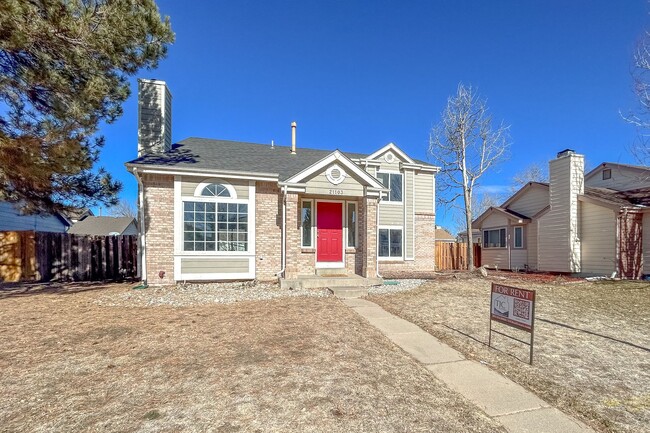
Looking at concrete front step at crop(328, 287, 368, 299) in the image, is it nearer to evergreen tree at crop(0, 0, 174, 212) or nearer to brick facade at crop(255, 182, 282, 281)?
brick facade at crop(255, 182, 282, 281)

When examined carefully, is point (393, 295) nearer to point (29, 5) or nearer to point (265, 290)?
point (265, 290)

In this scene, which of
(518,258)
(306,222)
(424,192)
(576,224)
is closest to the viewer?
(306,222)

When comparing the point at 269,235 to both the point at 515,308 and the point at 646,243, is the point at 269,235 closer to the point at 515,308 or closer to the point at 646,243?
the point at 515,308

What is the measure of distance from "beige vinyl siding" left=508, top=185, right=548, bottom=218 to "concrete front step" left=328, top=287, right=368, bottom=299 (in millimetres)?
13117

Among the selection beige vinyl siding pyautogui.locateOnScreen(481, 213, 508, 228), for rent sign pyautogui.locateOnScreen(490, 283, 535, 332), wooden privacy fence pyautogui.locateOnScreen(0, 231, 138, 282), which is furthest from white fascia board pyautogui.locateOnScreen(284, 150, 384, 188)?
beige vinyl siding pyautogui.locateOnScreen(481, 213, 508, 228)

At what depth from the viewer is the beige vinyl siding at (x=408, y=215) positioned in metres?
15.3

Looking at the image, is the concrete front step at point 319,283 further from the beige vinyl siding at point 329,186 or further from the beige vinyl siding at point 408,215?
the beige vinyl siding at point 408,215

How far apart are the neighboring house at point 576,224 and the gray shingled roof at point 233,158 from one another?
11552 millimetres

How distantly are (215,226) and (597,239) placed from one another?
15871mm

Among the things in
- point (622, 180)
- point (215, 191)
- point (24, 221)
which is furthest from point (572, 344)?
point (24, 221)

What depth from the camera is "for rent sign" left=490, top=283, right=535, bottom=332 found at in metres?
4.43

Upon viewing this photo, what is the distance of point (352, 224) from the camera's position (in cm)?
1179

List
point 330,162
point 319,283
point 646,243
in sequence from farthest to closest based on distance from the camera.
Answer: point 646,243 < point 330,162 < point 319,283

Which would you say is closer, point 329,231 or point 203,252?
point 203,252
